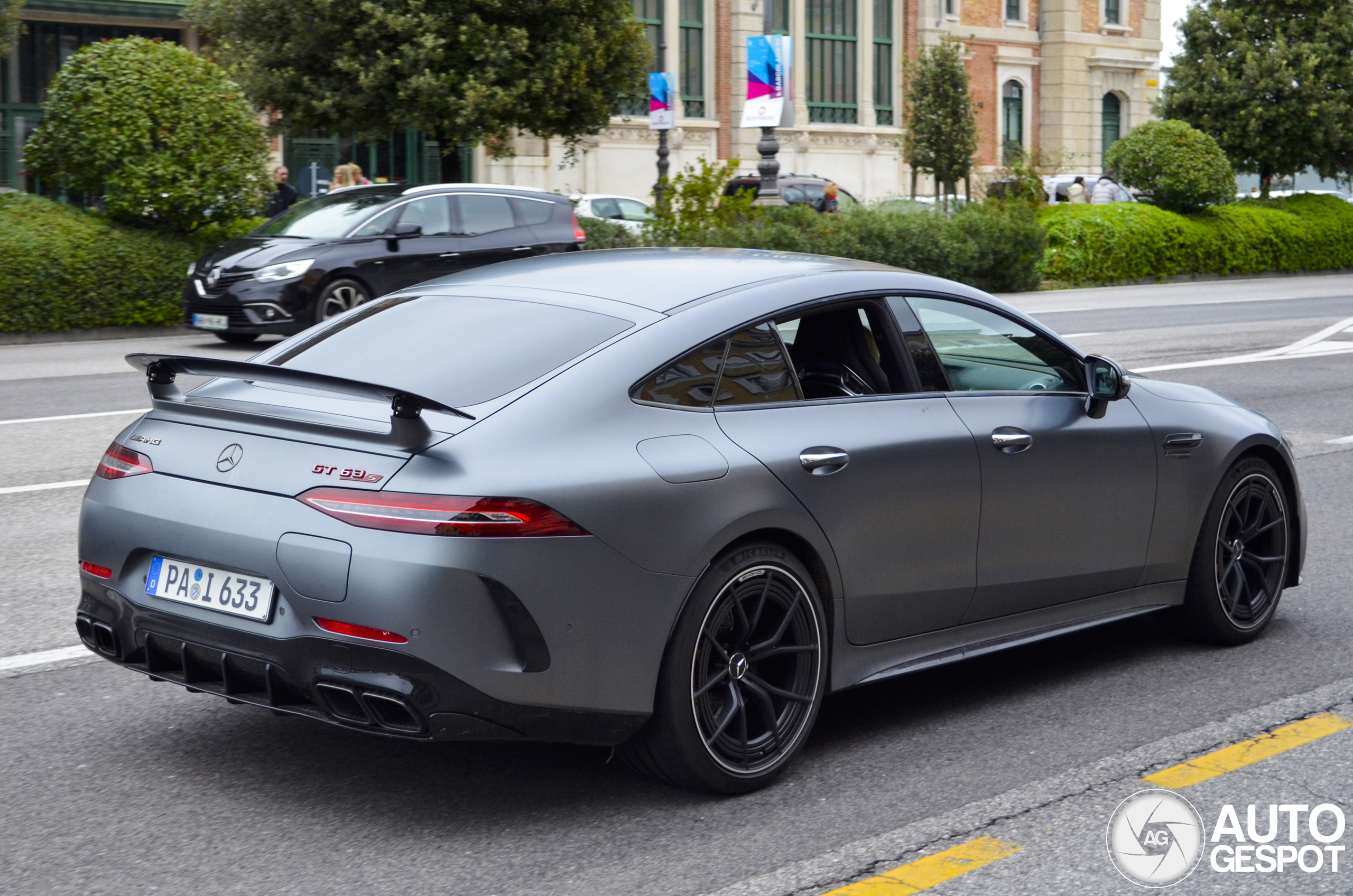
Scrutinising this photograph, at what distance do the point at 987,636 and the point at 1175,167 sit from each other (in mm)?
29369

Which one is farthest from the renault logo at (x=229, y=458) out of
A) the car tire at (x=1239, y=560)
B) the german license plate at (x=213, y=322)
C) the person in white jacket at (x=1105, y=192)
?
the person in white jacket at (x=1105, y=192)

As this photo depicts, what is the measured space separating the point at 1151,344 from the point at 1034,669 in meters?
12.6

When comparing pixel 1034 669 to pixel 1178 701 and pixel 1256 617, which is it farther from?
pixel 1256 617

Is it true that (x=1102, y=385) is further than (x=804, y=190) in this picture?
No

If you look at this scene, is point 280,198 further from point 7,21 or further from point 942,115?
point 942,115

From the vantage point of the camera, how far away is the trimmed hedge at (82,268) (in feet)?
58.3

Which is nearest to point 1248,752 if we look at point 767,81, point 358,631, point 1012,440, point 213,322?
point 1012,440

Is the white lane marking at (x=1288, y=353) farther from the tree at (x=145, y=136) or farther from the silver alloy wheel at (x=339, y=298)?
the tree at (x=145, y=136)

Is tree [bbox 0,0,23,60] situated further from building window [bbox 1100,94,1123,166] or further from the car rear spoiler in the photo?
building window [bbox 1100,94,1123,166]

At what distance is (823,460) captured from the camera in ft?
14.3

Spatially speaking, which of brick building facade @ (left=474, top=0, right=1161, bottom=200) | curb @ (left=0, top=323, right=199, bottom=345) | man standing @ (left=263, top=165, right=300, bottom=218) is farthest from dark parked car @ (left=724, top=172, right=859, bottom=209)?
curb @ (left=0, top=323, right=199, bottom=345)

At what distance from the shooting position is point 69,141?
1884cm

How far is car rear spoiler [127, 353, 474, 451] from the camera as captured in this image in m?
3.79

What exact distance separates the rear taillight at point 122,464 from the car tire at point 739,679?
152 cm
